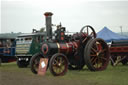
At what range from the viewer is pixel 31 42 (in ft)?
43.8

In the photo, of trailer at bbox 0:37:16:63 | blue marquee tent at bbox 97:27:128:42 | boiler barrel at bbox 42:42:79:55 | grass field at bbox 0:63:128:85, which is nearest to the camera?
grass field at bbox 0:63:128:85

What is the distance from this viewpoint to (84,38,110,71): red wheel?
946 centimetres

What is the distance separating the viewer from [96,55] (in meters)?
9.96

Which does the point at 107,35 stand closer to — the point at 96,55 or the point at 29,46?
the point at 29,46

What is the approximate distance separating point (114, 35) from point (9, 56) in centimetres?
958

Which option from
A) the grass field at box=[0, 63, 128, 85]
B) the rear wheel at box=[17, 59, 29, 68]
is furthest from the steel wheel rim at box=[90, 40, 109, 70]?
the rear wheel at box=[17, 59, 29, 68]

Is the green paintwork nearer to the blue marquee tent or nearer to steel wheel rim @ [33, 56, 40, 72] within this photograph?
steel wheel rim @ [33, 56, 40, 72]

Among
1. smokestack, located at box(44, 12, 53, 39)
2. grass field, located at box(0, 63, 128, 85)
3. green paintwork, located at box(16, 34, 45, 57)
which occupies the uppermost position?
smokestack, located at box(44, 12, 53, 39)

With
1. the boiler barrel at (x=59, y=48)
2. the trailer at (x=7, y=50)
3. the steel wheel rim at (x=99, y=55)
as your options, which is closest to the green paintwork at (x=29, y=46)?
the trailer at (x=7, y=50)

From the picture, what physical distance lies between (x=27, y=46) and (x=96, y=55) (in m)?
4.89

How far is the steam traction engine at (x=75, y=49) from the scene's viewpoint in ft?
30.9

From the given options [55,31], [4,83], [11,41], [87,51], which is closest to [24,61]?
[11,41]

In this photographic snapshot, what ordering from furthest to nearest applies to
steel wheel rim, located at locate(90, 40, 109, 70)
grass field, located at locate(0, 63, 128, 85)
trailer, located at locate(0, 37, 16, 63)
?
trailer, located at locate(0, 37, 16, 63)
steel wheel rim, located at locate(90, 40, 109, 70)
grass field, located at locate(0, 63, 128, 85)

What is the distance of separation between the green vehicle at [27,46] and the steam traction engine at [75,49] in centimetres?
331
